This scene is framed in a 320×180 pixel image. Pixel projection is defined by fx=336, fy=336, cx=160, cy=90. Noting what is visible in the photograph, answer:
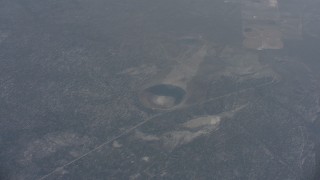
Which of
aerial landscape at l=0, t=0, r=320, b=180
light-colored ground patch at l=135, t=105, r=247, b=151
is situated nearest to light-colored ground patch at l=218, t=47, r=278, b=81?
aerial landscape at l=0, t=0, r=320, b=180

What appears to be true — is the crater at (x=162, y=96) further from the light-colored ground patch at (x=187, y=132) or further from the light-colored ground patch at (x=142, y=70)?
the light-colored ground patch at (x=187, y=132)

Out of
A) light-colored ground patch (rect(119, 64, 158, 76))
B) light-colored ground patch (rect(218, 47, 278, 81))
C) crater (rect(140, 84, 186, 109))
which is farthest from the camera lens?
light-colored ground patch (rect(218, 47, 278, 81))

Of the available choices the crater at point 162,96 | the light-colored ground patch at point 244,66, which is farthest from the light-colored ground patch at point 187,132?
the light-colored ground patch at point 244,66

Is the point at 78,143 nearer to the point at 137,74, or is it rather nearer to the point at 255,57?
the point at 137,74

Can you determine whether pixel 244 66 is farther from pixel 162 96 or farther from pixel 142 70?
pixel 142 70

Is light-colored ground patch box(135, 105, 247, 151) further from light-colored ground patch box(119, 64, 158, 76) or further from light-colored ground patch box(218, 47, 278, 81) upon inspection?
light-colored ground patch box(119, 64, 158, 76)

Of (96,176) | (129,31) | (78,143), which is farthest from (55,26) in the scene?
(96,176)

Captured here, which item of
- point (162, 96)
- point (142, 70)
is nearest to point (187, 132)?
point (162, 96)
